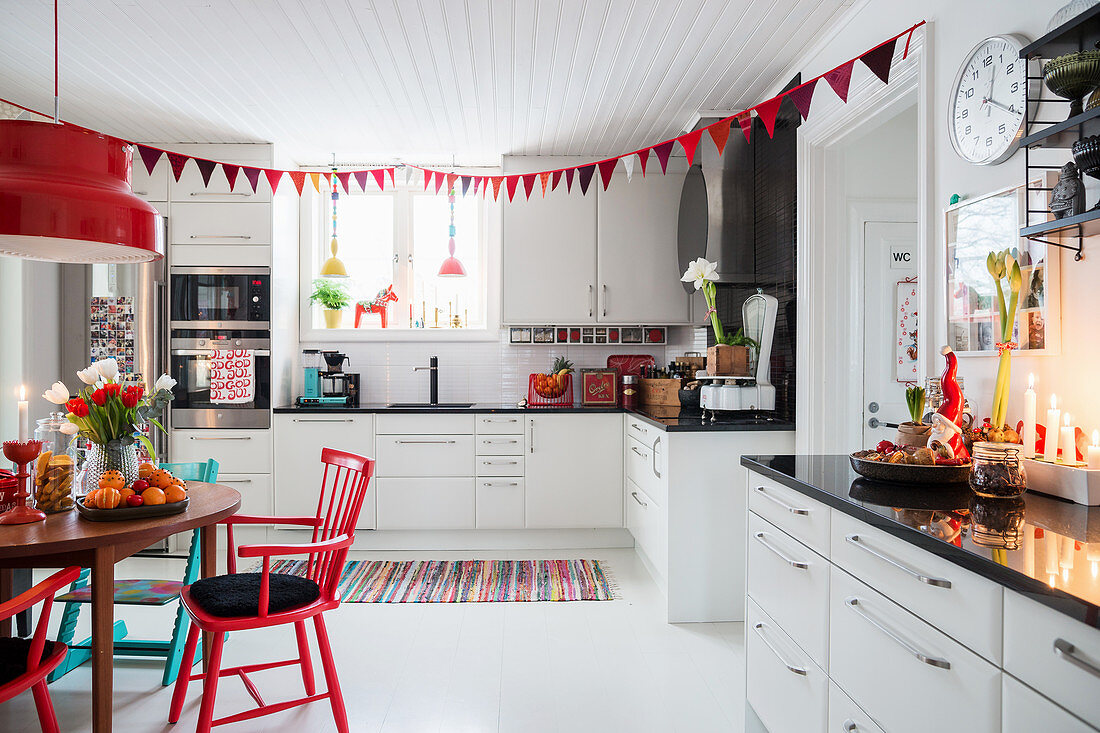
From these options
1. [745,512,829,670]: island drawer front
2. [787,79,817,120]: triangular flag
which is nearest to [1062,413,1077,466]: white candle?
[745,512,829,670]: island drawer front

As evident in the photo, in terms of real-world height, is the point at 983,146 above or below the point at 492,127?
below

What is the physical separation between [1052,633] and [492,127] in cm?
375

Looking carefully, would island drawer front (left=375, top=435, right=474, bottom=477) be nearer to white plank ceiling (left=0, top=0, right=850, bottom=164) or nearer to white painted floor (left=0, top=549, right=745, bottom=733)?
white painted floor (left=0, top=549, right=745, bottom=733)

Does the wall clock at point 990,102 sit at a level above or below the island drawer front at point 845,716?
above

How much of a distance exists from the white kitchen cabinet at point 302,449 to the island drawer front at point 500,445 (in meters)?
0.67

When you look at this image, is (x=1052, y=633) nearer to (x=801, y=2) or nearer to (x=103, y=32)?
(x=801, y=2)

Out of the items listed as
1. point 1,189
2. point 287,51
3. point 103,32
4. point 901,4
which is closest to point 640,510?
point 901,4

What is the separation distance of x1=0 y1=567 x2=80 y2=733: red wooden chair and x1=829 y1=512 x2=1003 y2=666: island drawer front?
1768 mm

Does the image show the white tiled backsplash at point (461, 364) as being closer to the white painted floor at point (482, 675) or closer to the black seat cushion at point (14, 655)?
the white painted floor at point (482, 675)

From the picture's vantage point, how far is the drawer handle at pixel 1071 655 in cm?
89

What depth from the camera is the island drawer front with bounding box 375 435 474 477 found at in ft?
14.0

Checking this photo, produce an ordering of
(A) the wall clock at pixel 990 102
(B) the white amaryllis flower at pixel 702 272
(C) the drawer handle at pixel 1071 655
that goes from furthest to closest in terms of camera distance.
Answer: (B) the white amaryllis flower at pixel 702 272 → (A) the wall clock at pixel 990 102 → (C) the drawer handle at pixel 1071 655

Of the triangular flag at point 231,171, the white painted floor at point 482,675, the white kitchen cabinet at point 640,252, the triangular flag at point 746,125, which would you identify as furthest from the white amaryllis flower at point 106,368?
the white kitchen cabinet at point 640,252

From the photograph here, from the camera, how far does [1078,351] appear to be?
1.63 meters
